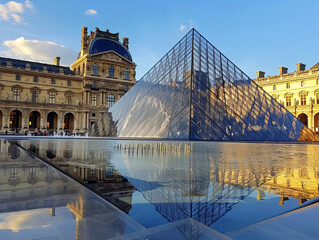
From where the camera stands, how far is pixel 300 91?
129 feet

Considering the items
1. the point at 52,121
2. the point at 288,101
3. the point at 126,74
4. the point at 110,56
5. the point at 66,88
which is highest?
the point at 110,56

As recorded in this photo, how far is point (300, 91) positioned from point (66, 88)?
127 ft

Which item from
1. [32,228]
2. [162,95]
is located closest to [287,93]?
[162,95]

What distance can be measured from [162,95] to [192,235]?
501 inches

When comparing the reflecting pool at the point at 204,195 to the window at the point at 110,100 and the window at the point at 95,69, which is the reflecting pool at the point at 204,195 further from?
the window at the point at 95,69

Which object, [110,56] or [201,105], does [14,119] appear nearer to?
[110,56]

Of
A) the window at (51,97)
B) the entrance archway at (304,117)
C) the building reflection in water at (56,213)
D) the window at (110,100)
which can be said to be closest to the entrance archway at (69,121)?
the window at (51,97)

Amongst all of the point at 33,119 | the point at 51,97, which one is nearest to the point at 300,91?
the point at 51,97

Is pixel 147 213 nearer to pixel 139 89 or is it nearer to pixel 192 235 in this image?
pixel 192 235

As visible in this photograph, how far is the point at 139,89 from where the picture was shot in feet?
57.7

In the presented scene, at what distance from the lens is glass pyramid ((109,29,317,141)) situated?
1182 cm

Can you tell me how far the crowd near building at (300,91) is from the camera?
124 feet

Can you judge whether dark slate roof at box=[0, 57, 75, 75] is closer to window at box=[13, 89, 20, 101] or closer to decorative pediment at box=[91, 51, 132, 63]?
window at box=[13, 89, 20, 101]

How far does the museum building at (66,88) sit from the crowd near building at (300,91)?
26.0 meters
